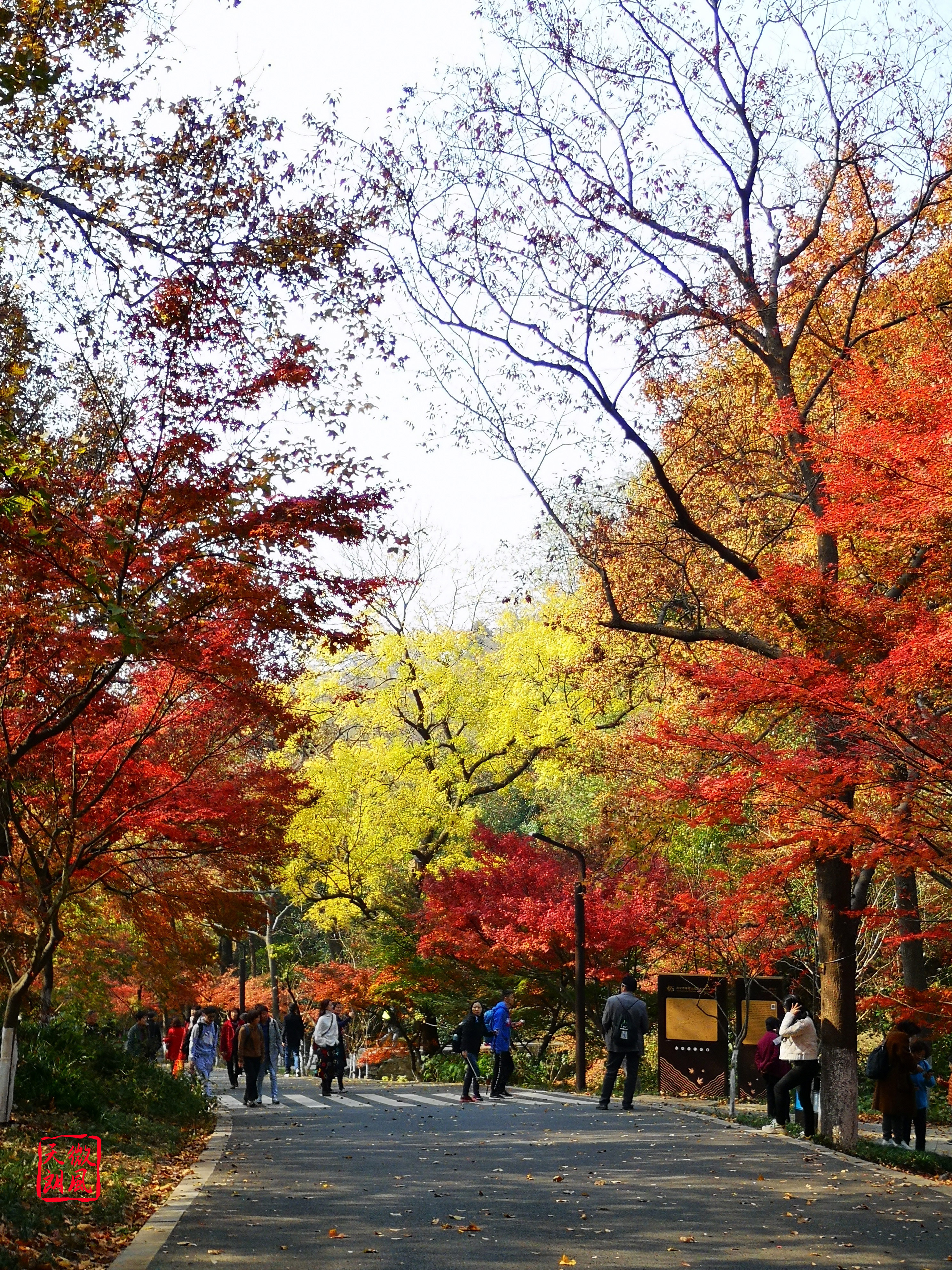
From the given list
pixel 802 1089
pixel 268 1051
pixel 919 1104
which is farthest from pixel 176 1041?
pixel 919 1104

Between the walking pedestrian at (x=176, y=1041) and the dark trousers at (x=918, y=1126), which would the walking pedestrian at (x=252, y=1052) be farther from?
the dark trousers at (x=918, y=1126)

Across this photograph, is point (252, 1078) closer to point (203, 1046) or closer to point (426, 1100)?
point (203, 1046)

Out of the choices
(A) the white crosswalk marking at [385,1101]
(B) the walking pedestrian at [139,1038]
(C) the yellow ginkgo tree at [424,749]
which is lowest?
(A) the white crosswalk marking at [385,1101]

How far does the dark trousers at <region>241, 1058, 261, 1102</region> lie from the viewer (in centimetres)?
1892

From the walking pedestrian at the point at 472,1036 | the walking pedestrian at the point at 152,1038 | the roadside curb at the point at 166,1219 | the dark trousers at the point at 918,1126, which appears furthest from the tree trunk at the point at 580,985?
the roadside curb at the point at 166,1219

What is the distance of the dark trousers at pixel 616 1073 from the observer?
1603 centimetres

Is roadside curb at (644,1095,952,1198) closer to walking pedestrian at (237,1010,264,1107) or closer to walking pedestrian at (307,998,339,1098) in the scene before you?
walking pedestrian at (237,1010,264,1107)

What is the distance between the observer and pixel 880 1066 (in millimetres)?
14281

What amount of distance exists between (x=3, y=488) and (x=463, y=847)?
842 inches

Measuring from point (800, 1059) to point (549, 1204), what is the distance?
6260mm

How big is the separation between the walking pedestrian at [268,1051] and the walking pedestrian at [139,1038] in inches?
69.3

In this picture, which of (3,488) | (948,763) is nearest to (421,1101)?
(948,763)

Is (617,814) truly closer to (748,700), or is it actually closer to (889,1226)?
(748,700)

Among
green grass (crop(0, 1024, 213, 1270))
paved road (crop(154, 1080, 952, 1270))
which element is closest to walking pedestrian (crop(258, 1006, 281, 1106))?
green grass (crop(0, 1024, 213, 1270))
